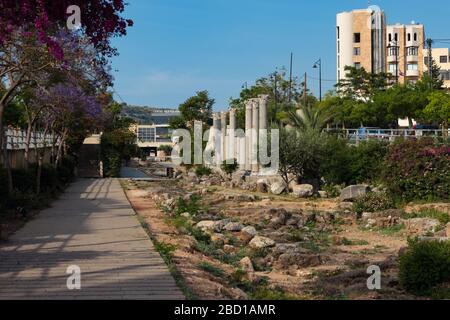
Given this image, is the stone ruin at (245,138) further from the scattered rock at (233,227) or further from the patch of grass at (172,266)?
the patch of grass at (172,266)

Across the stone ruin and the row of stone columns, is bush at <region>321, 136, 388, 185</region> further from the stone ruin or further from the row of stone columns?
the row of stone columns

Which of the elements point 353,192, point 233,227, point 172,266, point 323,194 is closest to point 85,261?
point 172,266

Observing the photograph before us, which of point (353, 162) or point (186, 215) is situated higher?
point (353, 162)

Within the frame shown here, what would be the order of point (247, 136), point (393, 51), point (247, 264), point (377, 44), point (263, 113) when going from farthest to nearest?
point (393, 51), point (377, 44), point (247, 136), point (263, 113), point (247, 264)

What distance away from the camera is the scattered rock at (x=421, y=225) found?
1761 centimetres

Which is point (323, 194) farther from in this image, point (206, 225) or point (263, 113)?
point (206, 225)

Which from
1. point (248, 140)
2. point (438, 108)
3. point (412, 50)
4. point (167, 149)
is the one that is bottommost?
point (167, 149)

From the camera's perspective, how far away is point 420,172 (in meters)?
24.5

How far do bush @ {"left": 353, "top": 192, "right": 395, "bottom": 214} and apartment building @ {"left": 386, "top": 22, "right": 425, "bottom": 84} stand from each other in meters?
69.8

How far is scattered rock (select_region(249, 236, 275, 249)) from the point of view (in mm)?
15141

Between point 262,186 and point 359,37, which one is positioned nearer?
point 262,186

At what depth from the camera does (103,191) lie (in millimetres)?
30031

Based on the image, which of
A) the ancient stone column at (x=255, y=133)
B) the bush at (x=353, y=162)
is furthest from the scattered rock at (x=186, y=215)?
the ancient stone column at (x=255, y=133)

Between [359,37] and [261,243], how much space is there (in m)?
76.3
